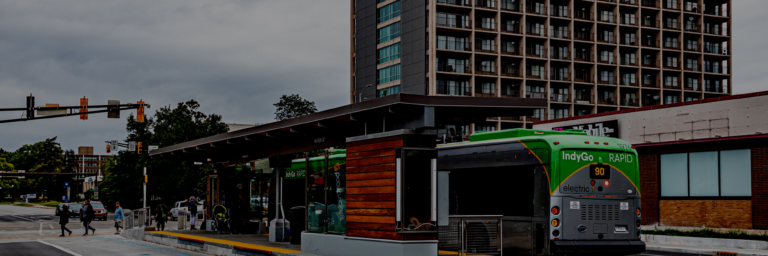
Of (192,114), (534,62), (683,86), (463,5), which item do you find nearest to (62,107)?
(192,114)

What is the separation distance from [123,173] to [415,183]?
63830 millimetres

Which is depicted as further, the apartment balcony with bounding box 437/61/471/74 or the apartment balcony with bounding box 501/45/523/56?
the apartment balcony with bounding box 501/45/523/56

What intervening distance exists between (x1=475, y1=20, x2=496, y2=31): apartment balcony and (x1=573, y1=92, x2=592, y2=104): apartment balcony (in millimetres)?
12071

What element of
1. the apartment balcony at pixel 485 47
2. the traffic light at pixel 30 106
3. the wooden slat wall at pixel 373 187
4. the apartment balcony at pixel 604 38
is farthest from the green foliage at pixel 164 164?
the wooden slat wall at pixel 373 187

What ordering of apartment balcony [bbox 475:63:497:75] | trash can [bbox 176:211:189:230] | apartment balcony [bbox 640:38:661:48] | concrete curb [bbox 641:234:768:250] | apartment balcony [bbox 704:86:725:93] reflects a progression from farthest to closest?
apartment balcony [bbox 704:86:725:93]
apartment balcony [bbox 640:38:661:48]
apartment balcony [bbox 475:63:497:75]
trash can [bbox 176:211:189:230]
concrete curb [bbox 641:234:768:250]

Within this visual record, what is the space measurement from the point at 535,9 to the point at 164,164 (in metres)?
39.4

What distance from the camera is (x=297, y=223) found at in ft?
62.0

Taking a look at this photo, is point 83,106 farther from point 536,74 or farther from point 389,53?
point 536,74

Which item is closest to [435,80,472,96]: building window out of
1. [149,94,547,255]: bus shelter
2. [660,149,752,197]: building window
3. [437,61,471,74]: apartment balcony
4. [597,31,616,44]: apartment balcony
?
[437,61,471,74]: apartment balcony

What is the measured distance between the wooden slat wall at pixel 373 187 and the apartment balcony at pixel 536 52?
61882mm

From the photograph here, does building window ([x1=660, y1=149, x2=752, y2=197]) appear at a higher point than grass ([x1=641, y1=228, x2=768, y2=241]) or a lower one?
higher

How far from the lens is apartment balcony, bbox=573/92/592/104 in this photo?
7631 cm

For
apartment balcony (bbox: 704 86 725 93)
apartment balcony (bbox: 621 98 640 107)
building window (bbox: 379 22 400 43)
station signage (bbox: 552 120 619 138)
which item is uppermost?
building window (bbox: 379 22 400 43)

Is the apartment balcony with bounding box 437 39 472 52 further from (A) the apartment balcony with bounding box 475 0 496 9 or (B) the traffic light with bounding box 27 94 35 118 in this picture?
(B) the traffic light with bounding box 27 94 35 118
